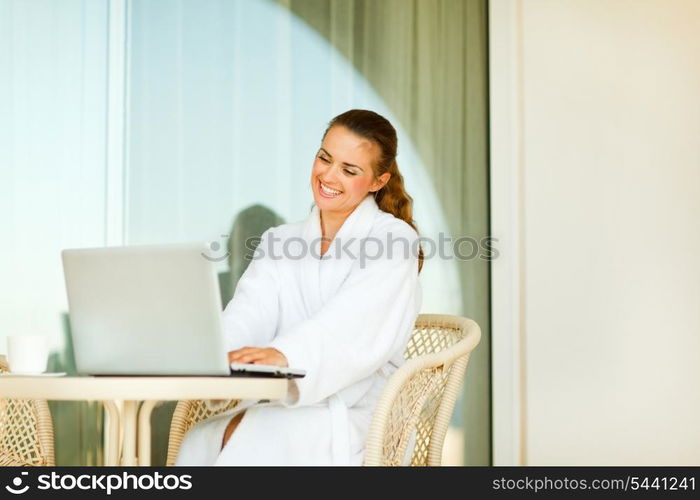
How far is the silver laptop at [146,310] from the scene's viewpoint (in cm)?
167

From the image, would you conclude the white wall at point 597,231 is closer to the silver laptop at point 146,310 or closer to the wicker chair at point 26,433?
the wicker chair at point 26,433

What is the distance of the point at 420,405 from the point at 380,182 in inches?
29.4

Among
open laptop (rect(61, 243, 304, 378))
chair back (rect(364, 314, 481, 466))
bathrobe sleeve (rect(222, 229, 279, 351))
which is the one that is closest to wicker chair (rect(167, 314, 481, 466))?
chair back (rect(364, 314, 481, 466))

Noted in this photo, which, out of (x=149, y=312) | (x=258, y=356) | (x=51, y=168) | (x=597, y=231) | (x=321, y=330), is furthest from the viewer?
(x=597, y=231)

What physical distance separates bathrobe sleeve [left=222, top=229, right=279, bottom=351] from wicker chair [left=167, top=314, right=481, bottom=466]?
0.16 m

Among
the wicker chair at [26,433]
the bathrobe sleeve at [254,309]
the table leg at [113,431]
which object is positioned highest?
the bathrobe sleeve at [254,309]

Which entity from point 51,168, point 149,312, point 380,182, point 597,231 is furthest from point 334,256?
point 597,231

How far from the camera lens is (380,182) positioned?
8.82ft

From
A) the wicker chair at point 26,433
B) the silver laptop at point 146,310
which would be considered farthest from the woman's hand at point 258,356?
the wicker chair at point 26,433

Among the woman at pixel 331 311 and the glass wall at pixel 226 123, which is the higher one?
the glass wall at pixel 226 123

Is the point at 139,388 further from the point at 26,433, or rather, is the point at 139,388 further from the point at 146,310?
the point at 26,433

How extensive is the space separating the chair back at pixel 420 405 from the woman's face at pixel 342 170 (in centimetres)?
42

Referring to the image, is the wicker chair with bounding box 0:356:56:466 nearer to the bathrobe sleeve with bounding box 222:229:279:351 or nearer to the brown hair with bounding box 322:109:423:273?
the bathrobe sleeve with bounding box 222:229:279:351
